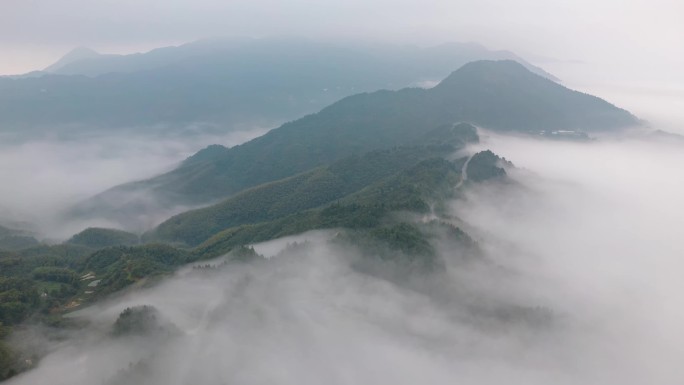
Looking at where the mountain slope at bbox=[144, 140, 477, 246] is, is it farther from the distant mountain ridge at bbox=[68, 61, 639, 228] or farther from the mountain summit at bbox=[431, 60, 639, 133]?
the mountain summit at bbox=[431, 60, 639, 133]


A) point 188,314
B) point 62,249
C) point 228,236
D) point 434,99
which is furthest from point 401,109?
point 188,314

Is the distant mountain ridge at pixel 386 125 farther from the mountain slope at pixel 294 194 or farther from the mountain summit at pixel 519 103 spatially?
the mountain slope at pixel 294 194

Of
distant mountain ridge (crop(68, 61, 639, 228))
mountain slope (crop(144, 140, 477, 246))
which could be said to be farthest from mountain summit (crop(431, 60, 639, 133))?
mountain slope (crop(144, 140, 477, 246))

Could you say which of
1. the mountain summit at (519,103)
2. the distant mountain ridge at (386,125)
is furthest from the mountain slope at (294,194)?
the mountain summit at (519,103)

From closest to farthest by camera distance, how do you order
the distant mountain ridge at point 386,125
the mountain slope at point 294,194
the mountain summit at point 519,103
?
the mountain slope at point 294,194
the distant mountain ridge at point 386,125
the mountain summit at point 519,103

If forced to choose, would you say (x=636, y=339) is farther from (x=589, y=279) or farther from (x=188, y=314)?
(x=188, y=314)

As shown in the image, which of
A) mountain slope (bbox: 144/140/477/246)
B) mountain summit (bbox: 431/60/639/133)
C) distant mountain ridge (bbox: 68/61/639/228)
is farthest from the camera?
mountain summit (bbox: 431/60/639/133)

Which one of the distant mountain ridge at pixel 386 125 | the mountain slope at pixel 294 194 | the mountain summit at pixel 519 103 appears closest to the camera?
the mountain slope at pixel 294 194

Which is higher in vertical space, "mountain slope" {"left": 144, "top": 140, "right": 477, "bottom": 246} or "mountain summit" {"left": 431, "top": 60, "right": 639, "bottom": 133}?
"mountain summit" {"left": 431, "top": 60, "right": 639, "bottom": 133}

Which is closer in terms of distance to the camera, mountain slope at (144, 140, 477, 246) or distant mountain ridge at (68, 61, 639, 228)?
mountain slope at (144, 140, 477, 246)
